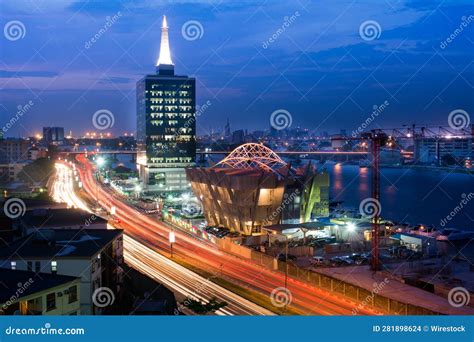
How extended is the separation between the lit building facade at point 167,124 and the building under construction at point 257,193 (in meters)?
9.95

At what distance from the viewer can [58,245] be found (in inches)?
182

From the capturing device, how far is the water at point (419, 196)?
1581 centimetres

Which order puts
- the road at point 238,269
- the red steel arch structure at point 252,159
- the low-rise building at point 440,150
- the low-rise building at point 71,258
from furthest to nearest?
1. the low-rise building at point 440,150
2. the red steel arch structure at point 252,159
3. the road at point 238,269
4. the low-rise building at point 71,258

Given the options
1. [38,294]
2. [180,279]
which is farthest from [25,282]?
Answer: [180,279]

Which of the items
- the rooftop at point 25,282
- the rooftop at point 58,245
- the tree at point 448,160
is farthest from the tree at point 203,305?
the tree at point 448,160

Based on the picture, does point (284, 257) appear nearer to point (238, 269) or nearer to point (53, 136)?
point (238, 269)

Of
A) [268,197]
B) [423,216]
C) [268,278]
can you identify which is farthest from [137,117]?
[268,278]

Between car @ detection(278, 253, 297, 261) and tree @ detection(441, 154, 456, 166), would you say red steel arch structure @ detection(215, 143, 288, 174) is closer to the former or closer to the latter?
car @ detection(278, 253, 297, 261)

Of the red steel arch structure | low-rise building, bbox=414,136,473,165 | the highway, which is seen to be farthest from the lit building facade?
low-rise building, bbox=414,136,473,165

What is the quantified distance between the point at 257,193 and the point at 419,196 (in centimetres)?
1283

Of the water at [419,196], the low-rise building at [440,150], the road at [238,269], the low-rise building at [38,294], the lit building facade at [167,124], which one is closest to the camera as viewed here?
the low-rise building at [38,294]

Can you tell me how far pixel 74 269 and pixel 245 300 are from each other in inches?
70.4

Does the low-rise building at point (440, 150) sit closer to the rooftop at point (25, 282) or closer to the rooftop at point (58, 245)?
the rooftop at point (58, 245)

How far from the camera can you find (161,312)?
14.3ft
